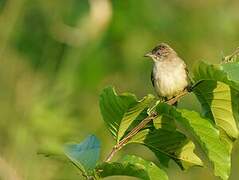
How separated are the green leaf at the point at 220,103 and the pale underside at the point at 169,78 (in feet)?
5.61

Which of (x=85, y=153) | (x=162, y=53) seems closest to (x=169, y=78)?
(x=162, y=53)

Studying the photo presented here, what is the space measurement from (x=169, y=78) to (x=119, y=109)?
2.09 meters

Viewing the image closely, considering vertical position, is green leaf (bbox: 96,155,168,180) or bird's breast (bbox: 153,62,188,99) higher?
bird's breast (bbox: 153,62,188,99)

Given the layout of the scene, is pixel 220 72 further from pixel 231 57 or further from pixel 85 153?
pixel 85 153

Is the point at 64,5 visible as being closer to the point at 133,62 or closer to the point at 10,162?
the point at 133,62

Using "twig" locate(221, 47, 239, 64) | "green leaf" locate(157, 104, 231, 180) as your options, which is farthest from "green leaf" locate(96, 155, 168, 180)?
"twig" locate(221, 47, 239, 64)

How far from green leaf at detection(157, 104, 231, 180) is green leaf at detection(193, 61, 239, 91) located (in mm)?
163

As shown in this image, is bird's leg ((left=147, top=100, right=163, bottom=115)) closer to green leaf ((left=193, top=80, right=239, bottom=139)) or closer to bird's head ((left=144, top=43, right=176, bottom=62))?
green leaf ((left=193, top=80, right=239, bottom=139))

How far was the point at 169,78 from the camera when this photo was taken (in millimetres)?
5590

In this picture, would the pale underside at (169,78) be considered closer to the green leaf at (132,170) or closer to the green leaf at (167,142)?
the green leaf at (167,142)

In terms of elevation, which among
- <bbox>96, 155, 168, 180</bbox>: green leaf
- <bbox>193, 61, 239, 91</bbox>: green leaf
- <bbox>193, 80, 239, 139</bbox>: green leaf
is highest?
<bbox>193, 61, 239, 91</bbox>: green leaf

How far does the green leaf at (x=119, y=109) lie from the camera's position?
3434mm

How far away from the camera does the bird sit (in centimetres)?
545

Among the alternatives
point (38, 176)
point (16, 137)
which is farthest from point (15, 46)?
point (38, 176)
